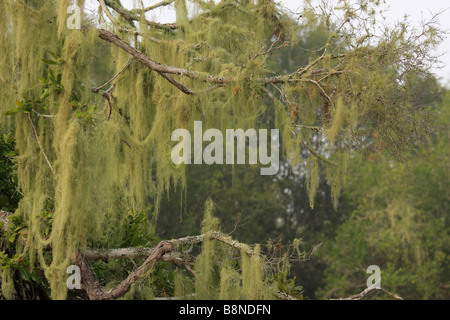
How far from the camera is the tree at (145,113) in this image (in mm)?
3447

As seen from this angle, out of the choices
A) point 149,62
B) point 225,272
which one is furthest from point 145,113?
point 225,272

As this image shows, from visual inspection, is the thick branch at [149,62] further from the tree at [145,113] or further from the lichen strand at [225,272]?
the lichen strand at [225,272]

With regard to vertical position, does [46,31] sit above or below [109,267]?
above

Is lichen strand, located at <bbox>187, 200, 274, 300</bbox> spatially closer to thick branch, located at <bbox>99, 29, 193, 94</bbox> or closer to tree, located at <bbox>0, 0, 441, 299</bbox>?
tree, located at <bbox>0, 0, 441, 299</bbox>

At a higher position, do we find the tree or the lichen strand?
the tree

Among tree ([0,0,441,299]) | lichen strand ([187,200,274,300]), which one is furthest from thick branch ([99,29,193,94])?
lichen strand ([187,200,274,300])

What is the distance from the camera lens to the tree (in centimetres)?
345

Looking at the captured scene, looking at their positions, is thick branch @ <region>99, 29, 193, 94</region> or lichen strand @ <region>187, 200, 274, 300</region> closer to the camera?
lichen strand @ <region>187, 200, 274, 300</region>

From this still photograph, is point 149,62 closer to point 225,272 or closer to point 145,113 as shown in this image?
point 145,113

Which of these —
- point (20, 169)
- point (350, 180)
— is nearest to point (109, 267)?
point (20, 169)

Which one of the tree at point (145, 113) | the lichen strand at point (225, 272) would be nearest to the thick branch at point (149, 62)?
the tree at point (145, 113)

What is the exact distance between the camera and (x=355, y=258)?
1295cm
